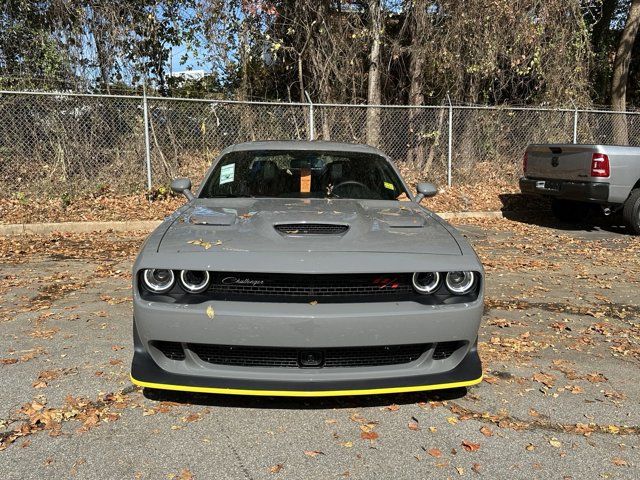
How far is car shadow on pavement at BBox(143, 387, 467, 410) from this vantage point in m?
3.03

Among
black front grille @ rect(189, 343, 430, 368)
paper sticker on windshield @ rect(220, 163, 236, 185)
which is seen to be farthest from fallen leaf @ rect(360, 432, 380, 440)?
paper sticker on windshield @ rect(220, 163, 236, 185)

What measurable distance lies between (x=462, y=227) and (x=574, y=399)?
667 cm

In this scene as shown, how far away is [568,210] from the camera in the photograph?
400 inches

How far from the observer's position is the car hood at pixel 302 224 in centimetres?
287

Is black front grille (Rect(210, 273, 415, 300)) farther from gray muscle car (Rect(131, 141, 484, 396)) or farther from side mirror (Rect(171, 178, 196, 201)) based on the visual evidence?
side mirror (Rect(171, 178, 196, 201))

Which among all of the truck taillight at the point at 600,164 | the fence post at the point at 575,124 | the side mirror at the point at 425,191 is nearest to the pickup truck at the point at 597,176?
the truck taillight at the point at 600,164

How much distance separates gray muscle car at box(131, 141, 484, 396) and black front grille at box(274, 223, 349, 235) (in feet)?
0.27

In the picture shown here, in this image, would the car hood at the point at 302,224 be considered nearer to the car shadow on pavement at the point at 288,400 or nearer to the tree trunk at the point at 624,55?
the car shadow on pavement at the point at 288,400

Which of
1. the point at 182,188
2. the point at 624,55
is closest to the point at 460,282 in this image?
the point at 182,188

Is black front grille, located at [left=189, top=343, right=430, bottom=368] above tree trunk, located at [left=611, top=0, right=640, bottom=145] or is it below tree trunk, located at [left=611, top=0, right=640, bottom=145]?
below

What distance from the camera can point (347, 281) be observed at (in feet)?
9.11

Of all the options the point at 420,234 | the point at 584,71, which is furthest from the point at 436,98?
the point at 420,234

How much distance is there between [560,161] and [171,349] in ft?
26.4

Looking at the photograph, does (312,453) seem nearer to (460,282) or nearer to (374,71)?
(460,282)
